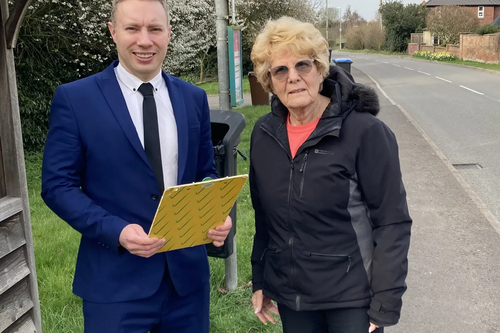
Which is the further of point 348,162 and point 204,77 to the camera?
point 204,77

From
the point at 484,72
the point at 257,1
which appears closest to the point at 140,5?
the point at 257,1

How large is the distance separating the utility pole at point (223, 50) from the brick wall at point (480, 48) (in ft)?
106

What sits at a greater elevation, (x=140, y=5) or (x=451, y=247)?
(x=140, y=5)

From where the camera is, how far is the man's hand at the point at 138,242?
1.83 m

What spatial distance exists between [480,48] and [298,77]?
125 feet

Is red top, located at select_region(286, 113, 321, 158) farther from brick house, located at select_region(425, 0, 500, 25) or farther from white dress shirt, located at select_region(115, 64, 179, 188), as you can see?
brick house, located at select_region(425, 0, 500, 25)

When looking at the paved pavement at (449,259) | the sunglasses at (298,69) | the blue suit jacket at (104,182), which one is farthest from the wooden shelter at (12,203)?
the paved pavement at (449,259)

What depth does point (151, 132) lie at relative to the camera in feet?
6.55

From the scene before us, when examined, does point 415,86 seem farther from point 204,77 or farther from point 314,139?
point 314,139

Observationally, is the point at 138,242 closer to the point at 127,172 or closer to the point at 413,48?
the point at 127,172

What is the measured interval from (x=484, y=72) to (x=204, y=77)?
14.4 meters

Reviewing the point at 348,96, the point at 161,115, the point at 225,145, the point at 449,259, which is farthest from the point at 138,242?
the point at 449,259

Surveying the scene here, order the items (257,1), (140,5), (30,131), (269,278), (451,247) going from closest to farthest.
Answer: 1. (140,5)
2. (269,278)
3. (451,247)
4. (30,131)
5. (257,1)

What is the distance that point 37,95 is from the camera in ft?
33.6
